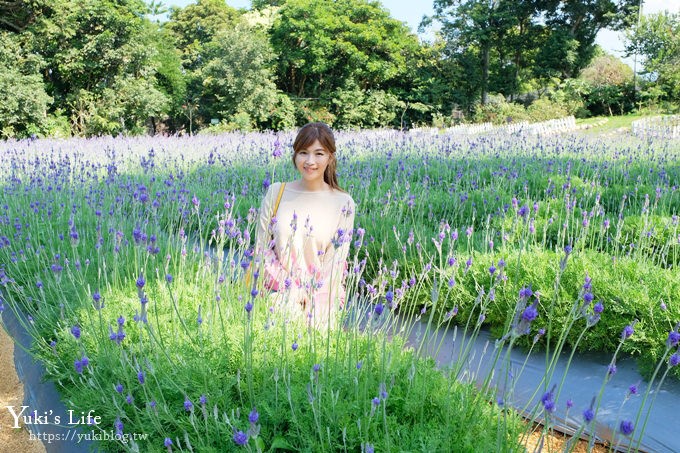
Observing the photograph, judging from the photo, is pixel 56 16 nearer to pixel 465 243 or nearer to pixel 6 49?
pixel 6 49

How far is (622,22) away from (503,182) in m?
33.1

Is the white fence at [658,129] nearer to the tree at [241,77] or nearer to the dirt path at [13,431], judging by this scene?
the dirt path at [13,431]

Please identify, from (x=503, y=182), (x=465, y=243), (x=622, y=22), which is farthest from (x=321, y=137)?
(x=622, y=22)

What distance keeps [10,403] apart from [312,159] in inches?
77.4

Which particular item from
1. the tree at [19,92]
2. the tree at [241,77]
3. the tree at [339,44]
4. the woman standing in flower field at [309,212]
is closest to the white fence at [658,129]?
the woman standing in flower field at [309,212]

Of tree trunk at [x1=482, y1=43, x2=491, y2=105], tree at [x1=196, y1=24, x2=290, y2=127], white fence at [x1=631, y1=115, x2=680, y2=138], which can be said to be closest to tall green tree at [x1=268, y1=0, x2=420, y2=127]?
tree at [x1=196, y1=24, x2=290, y2=127]

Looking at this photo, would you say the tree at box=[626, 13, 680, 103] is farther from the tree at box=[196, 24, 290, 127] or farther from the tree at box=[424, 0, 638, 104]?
the tree at box=[196, 24, 290, 127]

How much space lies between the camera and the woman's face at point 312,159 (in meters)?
2.74

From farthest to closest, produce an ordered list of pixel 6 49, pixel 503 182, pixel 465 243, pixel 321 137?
pixel 6 49
pixel 503 182
pixel 465 243
pixel 321 137

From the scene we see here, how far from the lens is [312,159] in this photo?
2.76 meters

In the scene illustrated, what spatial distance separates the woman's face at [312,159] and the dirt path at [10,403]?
1.72 metres

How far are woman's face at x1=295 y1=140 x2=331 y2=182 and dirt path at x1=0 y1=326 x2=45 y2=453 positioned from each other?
172cm

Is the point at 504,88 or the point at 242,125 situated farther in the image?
the point at 504,88

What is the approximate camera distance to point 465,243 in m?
4.04
